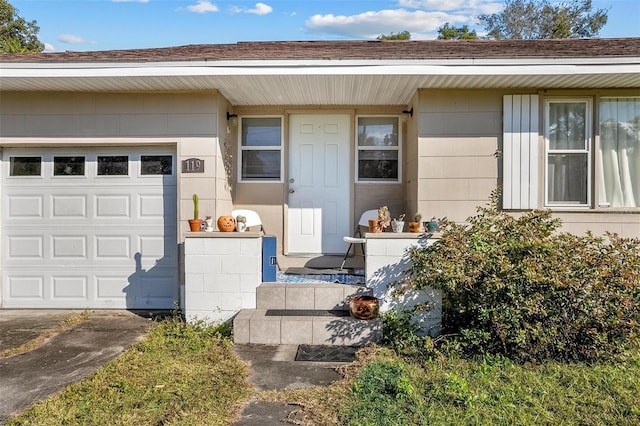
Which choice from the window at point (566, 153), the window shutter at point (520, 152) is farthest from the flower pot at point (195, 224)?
the window at point (566, 153)

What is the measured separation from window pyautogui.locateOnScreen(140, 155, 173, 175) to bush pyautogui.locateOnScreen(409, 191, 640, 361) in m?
3.64

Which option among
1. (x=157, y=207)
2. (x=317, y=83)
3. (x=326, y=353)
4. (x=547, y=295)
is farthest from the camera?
(x=157, y=207)

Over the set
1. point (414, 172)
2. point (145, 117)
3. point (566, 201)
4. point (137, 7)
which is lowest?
point (566, 201)

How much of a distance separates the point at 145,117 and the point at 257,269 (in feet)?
8.07

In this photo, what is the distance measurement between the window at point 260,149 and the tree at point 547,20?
67.1ft

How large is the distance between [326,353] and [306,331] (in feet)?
1.12

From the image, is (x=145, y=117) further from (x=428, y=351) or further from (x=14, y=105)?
(x=428, y=351)

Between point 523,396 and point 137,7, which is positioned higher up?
point 137,7

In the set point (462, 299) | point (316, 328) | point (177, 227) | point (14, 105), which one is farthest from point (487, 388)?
point (14, 105)

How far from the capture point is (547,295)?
134 inches

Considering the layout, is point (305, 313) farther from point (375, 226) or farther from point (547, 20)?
point (547, 20)

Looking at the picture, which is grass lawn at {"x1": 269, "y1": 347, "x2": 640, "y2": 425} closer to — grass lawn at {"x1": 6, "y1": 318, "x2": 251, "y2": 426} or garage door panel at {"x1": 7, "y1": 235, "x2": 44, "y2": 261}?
grass lawn at {"x1": 6, "y1": 318, "x2": 251, "y2": 426}

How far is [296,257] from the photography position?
5953 millimetres

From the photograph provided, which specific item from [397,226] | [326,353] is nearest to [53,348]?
[326,353]
